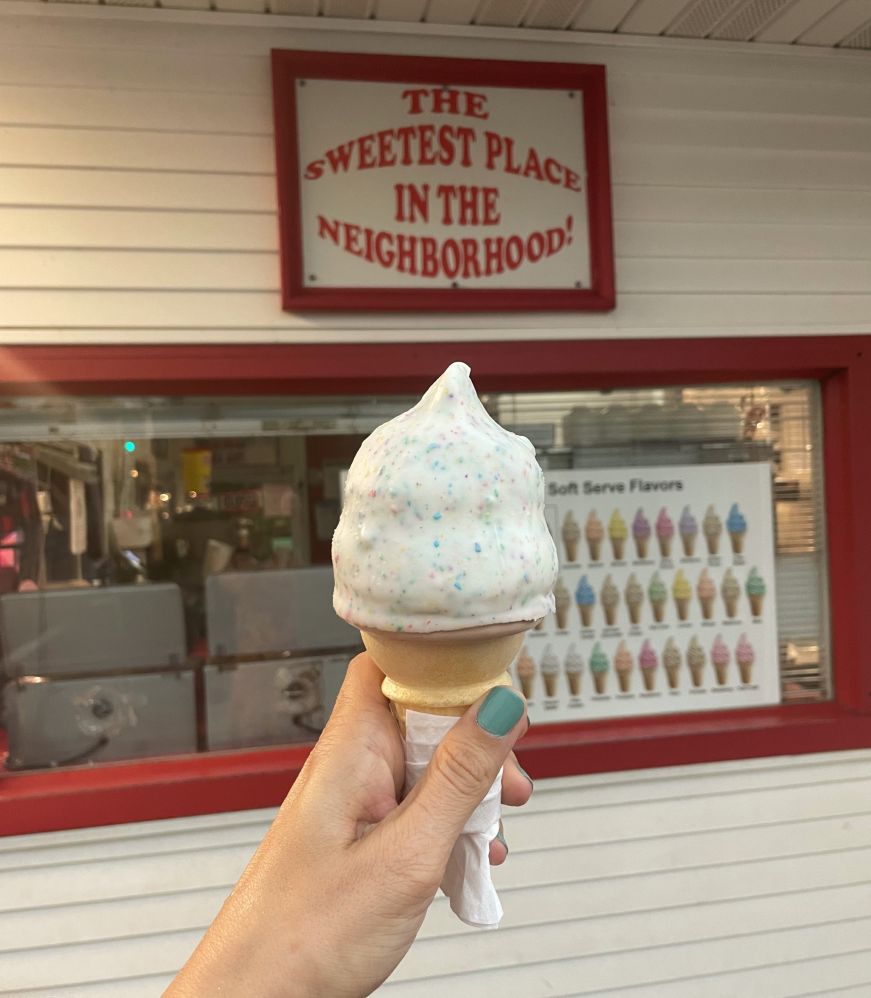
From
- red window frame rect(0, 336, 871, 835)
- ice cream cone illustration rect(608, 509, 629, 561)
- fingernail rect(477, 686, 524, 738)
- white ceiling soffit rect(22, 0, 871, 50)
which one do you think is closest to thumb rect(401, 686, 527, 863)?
fingernail rect(477, 686, 524, 738)

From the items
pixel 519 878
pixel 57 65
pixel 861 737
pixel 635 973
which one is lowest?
pixel 635 973

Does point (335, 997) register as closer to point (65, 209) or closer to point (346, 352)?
point (346, 352)

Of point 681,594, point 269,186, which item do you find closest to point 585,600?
point 681,594

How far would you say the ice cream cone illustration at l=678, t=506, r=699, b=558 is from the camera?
304 cm

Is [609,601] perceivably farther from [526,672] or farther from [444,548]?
[444,548]

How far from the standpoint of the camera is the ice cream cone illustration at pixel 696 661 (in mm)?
3023

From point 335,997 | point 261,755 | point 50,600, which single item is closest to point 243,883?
point 335,997

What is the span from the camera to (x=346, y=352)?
8.66 feet

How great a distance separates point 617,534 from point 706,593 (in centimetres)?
46

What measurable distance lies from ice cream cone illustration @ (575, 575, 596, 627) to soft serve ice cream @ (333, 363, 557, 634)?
1.67 m

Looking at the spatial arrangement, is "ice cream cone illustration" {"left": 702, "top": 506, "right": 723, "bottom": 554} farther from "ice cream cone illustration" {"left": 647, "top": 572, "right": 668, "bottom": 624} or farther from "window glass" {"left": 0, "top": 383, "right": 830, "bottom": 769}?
"window glass" {"left": 0, "top": 383, "right": 830, "bottom": 769}

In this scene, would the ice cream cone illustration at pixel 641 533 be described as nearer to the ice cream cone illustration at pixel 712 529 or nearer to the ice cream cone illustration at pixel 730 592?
the ice cream cone illustration at pixel 712 529

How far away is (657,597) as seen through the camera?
9.93ft

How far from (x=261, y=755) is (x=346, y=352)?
4.98 feet
